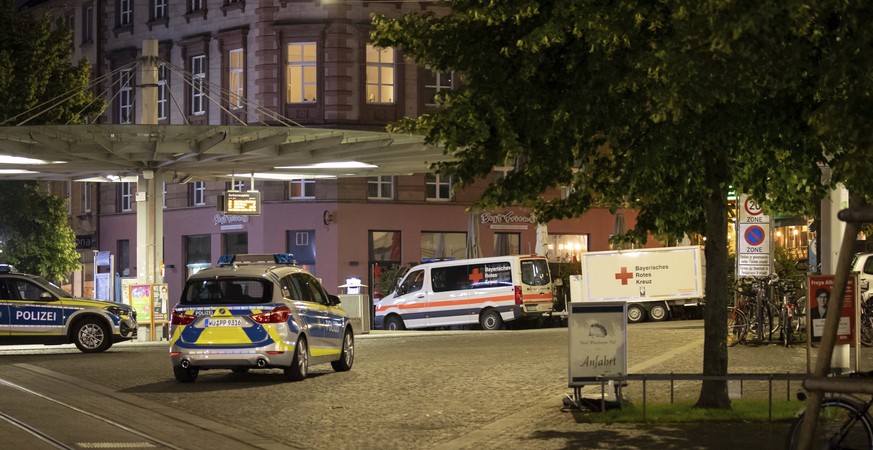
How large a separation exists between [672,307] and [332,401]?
3015 centimetres

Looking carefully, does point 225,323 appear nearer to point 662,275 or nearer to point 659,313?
point 662,275

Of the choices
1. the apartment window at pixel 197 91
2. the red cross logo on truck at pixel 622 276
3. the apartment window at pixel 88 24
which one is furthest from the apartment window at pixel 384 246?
the red cross logo on truck at pixel 622 276

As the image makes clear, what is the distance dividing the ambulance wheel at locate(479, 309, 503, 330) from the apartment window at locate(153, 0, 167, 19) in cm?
2279

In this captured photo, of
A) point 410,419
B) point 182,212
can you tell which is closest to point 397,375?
point 410,419

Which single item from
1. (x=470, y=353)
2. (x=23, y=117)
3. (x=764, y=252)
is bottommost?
(x=470, y=353)

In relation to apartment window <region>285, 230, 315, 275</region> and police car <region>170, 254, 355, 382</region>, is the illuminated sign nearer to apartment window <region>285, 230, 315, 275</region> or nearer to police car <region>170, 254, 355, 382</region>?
police car <region>170, 254, 355, 382</region>

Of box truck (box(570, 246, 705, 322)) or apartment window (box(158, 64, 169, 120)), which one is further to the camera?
apartment window (box(158, 64, 169, 120))

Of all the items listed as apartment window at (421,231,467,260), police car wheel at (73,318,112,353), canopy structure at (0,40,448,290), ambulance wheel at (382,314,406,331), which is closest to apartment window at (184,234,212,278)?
apartment window at (421,231,467,260)

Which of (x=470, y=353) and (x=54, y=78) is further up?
(x=54, y=78)

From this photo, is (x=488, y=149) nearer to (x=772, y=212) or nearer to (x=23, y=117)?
(x=772, y=212)

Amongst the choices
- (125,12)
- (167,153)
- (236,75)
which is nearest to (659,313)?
(167,153)

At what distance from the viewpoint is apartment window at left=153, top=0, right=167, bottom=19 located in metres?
58.9

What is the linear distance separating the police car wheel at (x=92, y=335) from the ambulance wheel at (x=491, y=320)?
15578mm

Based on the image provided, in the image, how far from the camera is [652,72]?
12484mm
